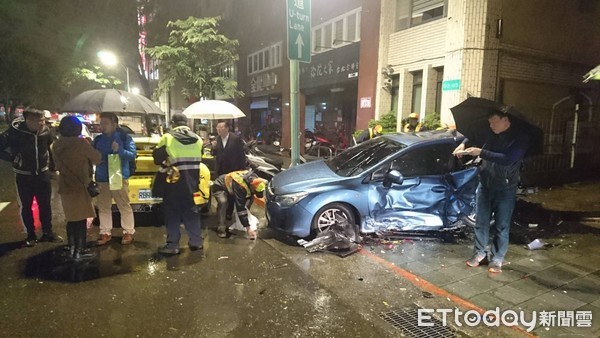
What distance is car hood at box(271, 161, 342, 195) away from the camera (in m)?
5.48

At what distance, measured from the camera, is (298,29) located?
7387 millimetres

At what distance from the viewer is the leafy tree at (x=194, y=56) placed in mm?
15250

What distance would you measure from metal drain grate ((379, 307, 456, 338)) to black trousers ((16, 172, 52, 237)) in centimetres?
476

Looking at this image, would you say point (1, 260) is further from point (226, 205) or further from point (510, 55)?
point (510, 55)

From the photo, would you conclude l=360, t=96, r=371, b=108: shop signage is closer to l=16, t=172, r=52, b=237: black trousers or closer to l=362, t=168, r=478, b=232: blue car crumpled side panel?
l=362, t=168, r=478, b=232: blue car crumpled side panel

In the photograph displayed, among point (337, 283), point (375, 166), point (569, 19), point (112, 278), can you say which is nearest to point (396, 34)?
point (569, 19)

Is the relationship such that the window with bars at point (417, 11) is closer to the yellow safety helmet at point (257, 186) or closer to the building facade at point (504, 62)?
the building facade at point (504, 62)

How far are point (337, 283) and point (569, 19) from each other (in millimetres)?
11120

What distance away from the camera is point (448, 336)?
3.34m

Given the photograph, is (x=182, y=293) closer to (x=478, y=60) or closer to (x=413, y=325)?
(x=413, y=325)

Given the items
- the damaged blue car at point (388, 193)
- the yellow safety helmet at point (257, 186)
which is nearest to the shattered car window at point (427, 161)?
the damaged blue car at point (388, 193)

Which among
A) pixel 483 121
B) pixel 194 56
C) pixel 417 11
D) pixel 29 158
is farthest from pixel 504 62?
pixel 194 56
